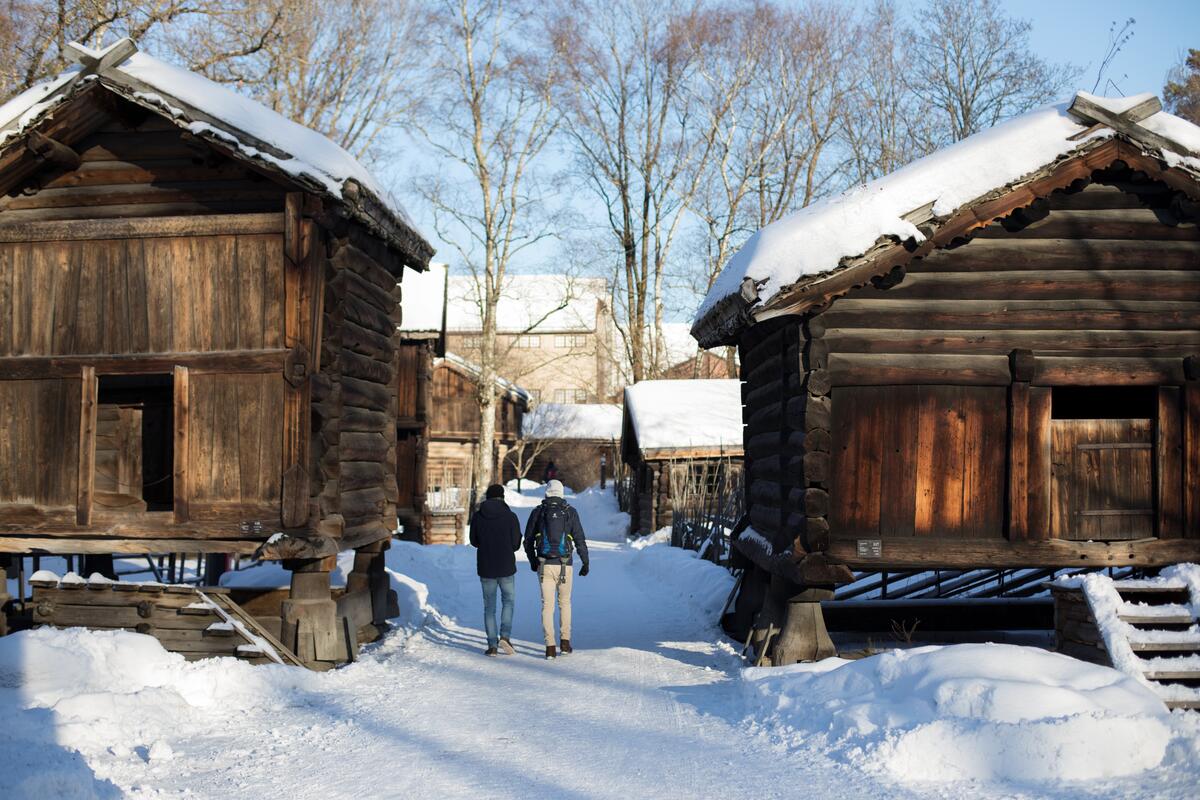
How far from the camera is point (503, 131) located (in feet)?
102

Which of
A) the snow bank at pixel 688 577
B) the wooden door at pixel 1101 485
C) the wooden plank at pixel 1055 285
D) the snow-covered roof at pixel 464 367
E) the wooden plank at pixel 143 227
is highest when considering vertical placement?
the snow-covered roof at pixel 464 367

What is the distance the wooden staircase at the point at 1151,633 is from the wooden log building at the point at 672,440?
18.3m

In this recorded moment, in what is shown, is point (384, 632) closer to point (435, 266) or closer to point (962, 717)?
point (962, 717)

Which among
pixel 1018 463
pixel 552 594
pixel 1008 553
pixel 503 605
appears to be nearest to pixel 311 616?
pixel 503 605

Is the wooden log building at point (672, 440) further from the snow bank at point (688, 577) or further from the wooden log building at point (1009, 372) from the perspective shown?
the wooden log building at point (1009, 372)

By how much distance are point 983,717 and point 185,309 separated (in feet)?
27.8

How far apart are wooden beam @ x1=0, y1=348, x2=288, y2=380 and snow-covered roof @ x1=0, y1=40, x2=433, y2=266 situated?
5.88ft

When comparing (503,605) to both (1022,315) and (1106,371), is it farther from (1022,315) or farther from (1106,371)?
(1106,371)

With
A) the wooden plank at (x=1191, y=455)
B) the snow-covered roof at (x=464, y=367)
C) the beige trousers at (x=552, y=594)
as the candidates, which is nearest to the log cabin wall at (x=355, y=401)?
the beige trousers at (x=552, y=594)

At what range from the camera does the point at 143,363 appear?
1112 centimetres

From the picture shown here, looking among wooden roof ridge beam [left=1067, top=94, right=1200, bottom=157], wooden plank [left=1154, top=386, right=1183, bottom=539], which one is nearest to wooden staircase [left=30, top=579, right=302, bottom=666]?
wooden plank [left=1154, top=386, right=1183, bottom=539]

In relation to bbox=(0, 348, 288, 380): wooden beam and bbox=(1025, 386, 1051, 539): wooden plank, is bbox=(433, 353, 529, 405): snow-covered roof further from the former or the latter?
bbox=(1025, 386, 1051, 539): wooden plank

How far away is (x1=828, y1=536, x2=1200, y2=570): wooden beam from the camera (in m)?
10.5

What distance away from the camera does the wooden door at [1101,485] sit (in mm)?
10734
